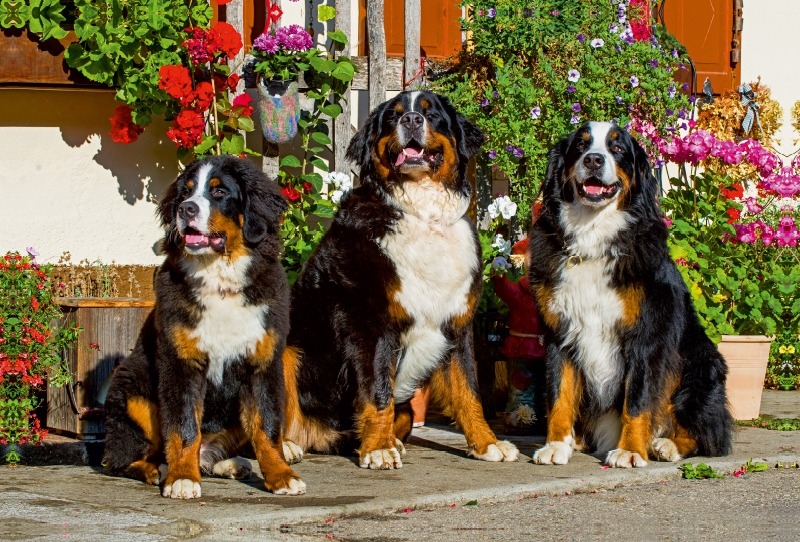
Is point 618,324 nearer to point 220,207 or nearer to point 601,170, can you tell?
point 601,170

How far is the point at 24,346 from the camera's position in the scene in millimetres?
5250

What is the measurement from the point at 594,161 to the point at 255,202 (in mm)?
1610

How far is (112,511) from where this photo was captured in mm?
3672

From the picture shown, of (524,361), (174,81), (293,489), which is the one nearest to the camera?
(293,489)

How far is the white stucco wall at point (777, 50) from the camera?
29.5ft

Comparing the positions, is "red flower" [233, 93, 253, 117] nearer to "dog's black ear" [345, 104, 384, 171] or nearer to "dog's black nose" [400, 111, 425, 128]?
"dog's black ear" [345, 104, 384, 171]

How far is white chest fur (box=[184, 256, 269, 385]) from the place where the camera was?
4125 mm

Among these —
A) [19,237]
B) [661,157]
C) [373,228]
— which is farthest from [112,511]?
[661,157]

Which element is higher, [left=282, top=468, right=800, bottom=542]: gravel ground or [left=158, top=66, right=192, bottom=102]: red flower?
[left=158, top=66, right=192, bottom=102]: red flower

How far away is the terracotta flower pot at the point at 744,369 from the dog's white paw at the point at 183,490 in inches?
136

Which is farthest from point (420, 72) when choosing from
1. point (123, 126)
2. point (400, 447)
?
point (400, 447)

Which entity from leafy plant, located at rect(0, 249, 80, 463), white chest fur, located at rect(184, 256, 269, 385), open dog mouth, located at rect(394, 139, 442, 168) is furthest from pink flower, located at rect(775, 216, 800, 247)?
leafy plant, located at rect(0, 249, 80, 463)

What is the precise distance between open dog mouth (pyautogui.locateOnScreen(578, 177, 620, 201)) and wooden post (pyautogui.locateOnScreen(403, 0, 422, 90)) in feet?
9.20

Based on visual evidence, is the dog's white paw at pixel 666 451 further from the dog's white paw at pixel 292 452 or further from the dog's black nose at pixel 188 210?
the dog's black nose at pixel 188 210
